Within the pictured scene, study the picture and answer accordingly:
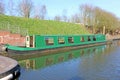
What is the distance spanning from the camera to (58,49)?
75.1 ft

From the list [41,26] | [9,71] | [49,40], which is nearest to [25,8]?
[41,26]

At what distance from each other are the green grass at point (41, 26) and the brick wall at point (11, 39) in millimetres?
5229

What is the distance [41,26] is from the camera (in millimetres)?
33250

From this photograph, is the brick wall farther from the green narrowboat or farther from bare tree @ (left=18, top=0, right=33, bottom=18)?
bare tree @ (left=18, top=0, right=33, bottom=18)

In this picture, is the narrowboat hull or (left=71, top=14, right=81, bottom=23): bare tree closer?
the narrowboat hull

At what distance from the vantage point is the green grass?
28586 millimetres

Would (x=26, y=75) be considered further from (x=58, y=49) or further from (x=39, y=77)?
(x=58, y=49)

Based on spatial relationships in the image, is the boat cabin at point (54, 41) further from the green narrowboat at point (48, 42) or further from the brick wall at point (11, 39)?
the brick wall at point (11, 39)

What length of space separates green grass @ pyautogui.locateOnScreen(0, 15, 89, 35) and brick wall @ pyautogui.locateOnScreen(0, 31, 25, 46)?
5229 mm

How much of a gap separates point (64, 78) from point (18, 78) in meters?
2.18

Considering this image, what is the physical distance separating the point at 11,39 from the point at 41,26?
1255 cm

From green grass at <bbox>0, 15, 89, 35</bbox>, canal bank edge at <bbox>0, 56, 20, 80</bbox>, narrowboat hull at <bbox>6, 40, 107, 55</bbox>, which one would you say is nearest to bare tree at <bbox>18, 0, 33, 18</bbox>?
green grass at <bbox>0, 15, 89, 35</bbox>

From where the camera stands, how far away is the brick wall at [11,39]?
20312mm

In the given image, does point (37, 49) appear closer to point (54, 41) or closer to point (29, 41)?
point (29, 41)
